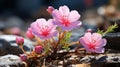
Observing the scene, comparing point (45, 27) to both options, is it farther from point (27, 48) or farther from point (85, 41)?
point (27, 48)

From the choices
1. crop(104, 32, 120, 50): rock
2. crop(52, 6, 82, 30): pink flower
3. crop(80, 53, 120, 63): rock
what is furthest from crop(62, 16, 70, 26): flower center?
crop(104, 32, 120, 50): rock

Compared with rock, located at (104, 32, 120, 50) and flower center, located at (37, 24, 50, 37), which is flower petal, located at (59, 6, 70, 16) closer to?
flower center, located at (37, 24, 50, 37)

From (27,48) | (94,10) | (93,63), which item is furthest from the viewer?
(94,10)

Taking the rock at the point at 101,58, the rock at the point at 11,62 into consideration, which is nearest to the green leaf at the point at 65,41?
the rock at the point at 101,58

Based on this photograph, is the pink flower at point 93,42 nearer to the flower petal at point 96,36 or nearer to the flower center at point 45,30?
the flower petal at point 96,36

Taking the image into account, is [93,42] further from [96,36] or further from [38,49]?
[38,49]

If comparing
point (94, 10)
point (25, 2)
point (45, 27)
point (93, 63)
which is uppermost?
point (25, 2)

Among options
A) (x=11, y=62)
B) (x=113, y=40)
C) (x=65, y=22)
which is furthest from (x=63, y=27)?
(x=113, y=40)

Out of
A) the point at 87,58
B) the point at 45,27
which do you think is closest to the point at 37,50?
the point at 45,27
